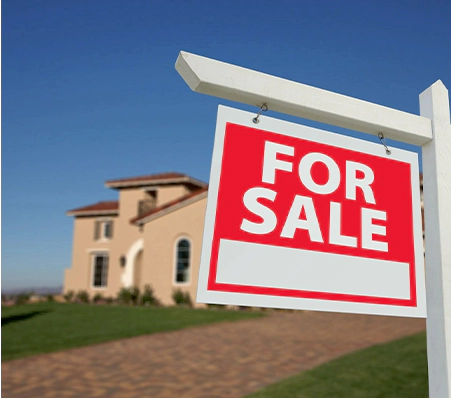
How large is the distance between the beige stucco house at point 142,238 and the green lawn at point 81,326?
4534 mm

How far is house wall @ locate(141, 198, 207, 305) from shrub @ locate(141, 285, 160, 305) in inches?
8.2

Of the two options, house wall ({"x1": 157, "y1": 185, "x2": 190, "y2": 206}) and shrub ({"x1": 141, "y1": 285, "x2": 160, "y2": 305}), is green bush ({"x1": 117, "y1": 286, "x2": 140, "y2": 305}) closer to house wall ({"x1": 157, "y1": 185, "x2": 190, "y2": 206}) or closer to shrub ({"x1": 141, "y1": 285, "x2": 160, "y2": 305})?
shrub ({"x1": 141, "y1": 285, "x2": 160, "y2": 305})

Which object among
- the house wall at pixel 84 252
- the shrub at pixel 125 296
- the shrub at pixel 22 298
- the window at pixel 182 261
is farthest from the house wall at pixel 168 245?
the shrub at pixel 22 298

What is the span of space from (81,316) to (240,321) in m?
5.95

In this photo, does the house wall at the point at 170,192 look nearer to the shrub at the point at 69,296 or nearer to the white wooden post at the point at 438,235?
the shrub at the point at 69,296

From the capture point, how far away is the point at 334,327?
1355cm

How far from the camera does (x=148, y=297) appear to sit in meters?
22.9

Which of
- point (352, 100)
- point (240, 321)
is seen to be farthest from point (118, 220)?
point (352, 100)

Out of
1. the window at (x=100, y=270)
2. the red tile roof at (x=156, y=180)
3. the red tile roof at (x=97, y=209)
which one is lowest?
the window at (x=100, y=270)

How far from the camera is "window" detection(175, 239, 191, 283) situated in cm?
2266

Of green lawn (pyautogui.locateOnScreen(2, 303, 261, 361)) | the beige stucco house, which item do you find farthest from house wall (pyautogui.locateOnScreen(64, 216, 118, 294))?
green lawn (pyautogui.locateOnScreen(2, 303, 261, 361))

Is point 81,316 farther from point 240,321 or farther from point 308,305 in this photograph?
point 308,305

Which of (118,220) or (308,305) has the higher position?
(118,220)

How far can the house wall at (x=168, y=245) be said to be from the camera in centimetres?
2227
